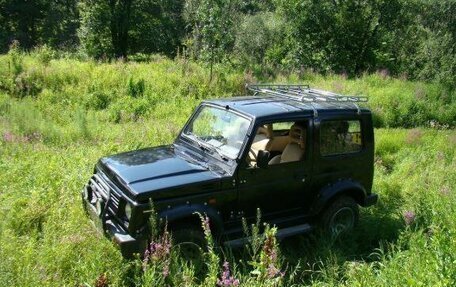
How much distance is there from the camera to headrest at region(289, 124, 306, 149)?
5.84 meters

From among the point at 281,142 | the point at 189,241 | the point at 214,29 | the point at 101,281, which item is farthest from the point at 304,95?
the point at 214,29

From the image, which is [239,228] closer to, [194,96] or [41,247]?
[41,247]

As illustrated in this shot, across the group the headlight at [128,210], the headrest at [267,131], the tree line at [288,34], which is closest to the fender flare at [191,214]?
the headlight at [128,210]

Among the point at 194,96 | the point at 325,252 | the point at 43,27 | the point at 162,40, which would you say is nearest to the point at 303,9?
the point at 194,96

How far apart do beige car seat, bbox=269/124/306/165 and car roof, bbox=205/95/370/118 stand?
275 mm

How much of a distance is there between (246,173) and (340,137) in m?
1.63

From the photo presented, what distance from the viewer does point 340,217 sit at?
6320mm

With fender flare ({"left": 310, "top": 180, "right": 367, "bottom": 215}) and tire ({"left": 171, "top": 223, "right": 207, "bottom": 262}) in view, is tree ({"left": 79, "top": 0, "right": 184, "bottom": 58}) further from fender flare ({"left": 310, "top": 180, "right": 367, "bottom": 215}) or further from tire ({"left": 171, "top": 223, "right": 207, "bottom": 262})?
tire ({"left": 171, "top": 223, "right": 207, "bottom": 262})

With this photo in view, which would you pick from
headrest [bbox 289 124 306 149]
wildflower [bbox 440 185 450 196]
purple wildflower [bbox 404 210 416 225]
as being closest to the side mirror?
headrest [bbox 289 124 306 149]

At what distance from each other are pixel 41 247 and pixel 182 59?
37.4ft

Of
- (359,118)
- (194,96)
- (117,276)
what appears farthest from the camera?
(194,96)

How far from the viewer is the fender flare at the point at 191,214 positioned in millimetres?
4773

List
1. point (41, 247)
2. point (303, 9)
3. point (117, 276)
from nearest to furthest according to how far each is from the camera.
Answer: point (117, 276) < point (41, 247) < point (303, 9)

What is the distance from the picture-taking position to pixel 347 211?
6.33m
